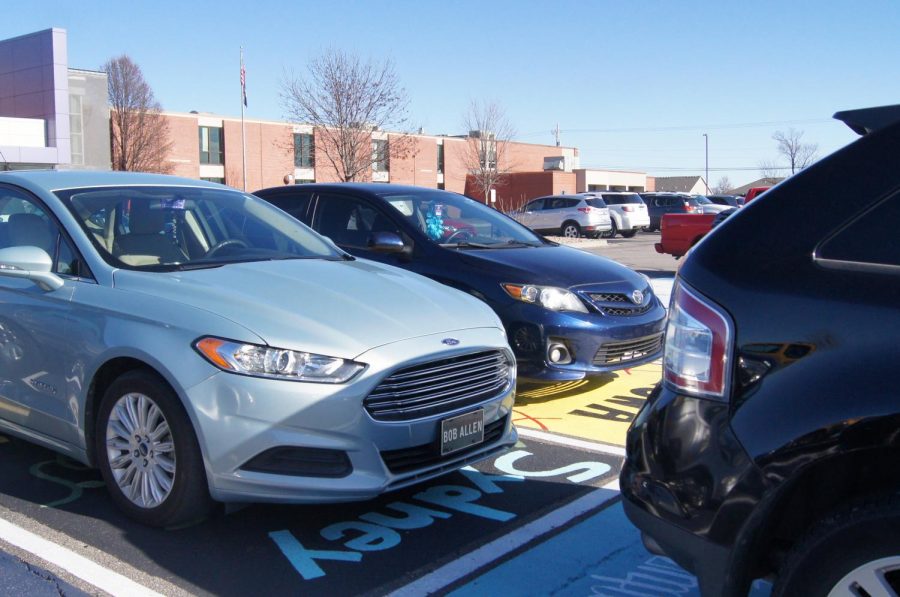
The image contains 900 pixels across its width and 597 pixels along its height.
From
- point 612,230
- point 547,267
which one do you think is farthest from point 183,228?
point 612,230

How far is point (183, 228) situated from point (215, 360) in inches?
58.5

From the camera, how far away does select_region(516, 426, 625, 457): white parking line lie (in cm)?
527

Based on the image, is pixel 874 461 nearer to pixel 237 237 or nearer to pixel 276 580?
pixel 276 580

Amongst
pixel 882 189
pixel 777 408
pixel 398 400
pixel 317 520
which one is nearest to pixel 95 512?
pixel 317 520

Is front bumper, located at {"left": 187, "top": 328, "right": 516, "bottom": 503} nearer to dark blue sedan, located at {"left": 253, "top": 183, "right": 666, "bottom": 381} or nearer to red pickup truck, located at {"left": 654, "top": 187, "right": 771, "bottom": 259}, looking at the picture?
dark blue sedan, located at {"left": 253, "top": 183, "right": 666, "bottom": 381}

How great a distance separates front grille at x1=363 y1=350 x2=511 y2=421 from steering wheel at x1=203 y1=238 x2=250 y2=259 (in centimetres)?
155

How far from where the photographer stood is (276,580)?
349 cm

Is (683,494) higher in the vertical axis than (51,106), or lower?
lower

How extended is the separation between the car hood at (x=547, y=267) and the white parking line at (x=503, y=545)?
6.12ft

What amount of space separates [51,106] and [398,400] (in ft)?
101

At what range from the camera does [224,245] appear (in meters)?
4.89

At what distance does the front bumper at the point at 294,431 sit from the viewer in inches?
140

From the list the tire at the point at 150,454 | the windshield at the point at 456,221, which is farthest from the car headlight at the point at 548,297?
the tire at the point at 150,454

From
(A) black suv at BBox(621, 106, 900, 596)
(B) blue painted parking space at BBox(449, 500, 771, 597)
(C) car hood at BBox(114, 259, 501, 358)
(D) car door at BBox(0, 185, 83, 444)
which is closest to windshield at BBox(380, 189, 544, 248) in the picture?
(C) car hood at BBox(114, 259, 501, 358)
